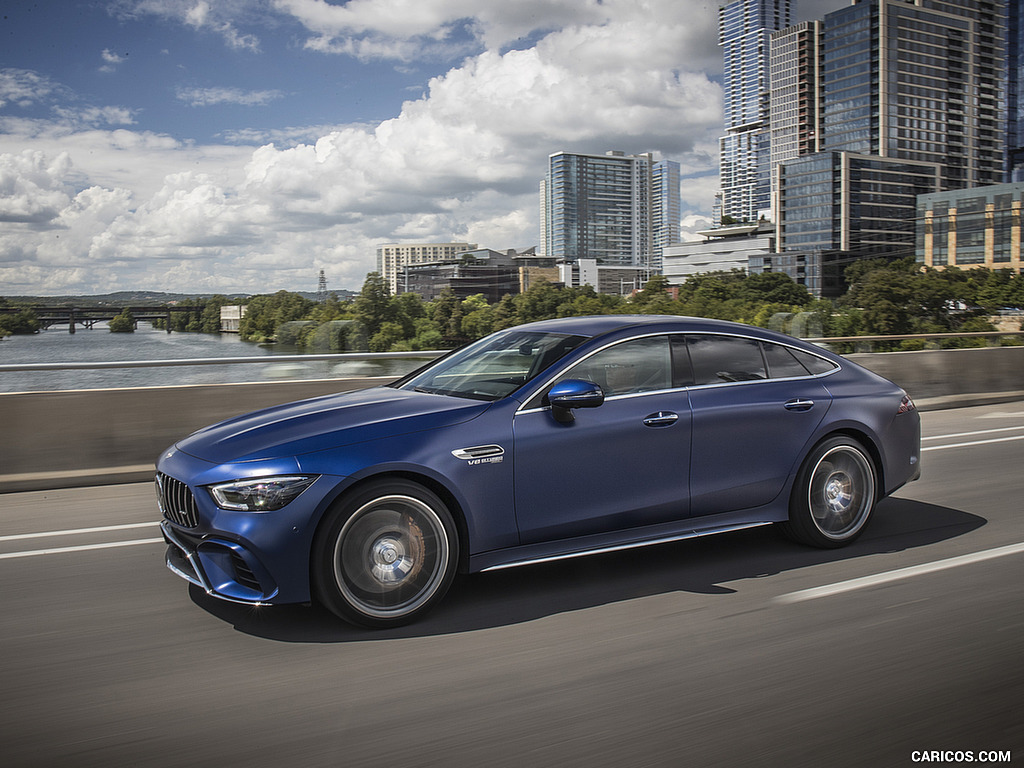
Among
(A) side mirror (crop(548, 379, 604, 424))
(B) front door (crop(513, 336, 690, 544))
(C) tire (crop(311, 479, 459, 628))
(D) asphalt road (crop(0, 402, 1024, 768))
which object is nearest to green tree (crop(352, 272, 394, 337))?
(D) asphalt road (crop(0, 402, 1024, 768))

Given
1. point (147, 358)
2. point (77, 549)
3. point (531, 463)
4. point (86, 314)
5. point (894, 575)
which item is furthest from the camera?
point (86, 314)

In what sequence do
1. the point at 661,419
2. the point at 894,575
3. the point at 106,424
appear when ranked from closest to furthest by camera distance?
the point at 661,419
the point at 894,575
the point at 106,424

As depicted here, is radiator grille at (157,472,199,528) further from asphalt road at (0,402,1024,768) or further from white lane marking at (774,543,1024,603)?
white lane marking at (774,543,1024,603)

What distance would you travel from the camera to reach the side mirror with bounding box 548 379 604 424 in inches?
180

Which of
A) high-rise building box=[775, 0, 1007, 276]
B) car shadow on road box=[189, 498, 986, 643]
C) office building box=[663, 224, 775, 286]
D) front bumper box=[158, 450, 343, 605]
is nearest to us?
front bumper box=[158, 450, 343, 605]

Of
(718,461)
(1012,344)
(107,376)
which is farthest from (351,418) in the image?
(1012,344)

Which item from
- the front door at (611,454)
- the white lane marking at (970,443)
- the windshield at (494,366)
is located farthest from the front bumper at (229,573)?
the white lane marking at (970,443)

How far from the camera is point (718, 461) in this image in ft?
17.0

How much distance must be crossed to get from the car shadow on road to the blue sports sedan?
167 mm

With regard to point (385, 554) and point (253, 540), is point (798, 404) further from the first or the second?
point (253, 540)

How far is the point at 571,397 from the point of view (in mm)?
4570

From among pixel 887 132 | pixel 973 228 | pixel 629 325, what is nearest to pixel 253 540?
pixel 629 325

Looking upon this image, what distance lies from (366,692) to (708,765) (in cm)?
139

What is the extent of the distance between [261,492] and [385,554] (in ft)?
2.17
